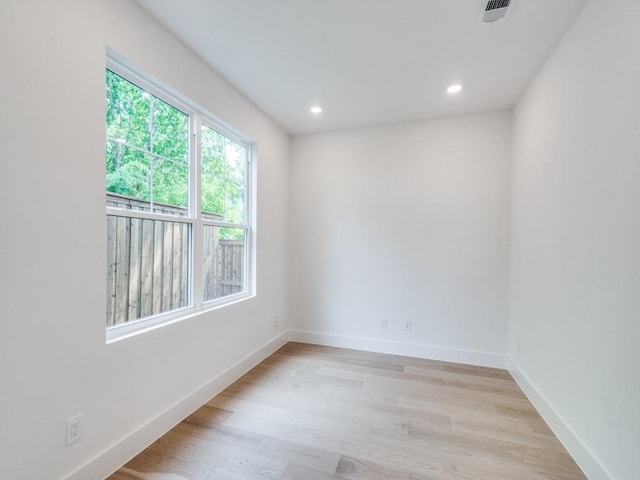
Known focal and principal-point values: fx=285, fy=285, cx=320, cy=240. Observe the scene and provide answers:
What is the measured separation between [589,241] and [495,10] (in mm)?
1459

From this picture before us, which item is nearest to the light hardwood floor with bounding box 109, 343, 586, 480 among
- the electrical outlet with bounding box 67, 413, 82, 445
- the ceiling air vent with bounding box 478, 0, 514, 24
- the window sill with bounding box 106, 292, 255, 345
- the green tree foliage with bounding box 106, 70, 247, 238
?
the electrical outlet with bounding box 67, 413, 82, 445

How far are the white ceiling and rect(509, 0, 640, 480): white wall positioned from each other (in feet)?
0.95

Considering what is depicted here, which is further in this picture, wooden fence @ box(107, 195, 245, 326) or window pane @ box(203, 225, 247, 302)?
window pane @ box(203, 225, 247, 302)

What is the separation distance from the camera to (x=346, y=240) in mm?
3525

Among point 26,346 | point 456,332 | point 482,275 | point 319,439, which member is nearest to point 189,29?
point 26,346

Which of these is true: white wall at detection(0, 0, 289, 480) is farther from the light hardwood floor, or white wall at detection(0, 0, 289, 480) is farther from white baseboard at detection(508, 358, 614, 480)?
white baseboard at detection(508, 358, 614, 480)

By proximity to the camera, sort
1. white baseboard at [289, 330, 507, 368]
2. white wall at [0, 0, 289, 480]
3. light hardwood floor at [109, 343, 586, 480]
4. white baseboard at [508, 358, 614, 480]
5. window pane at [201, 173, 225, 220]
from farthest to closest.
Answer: white baseboard at [289, 330, 507, 368] < window pane at [201, 173, 225, 220] < light hardwood floor at [109, 343, 586, 480] < white baseboard at [508, 358, 614, 480] < white wall at [0, 0, 289, 480]

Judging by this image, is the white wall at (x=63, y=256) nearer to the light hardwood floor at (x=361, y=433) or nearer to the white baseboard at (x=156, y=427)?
the white baseboard at (x=156, y=427)

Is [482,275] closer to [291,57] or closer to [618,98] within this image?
[618,98]

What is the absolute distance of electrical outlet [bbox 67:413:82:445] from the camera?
138cm

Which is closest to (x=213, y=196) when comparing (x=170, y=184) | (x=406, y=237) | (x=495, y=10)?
(x=170, y=184)

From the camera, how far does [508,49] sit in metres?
2.06

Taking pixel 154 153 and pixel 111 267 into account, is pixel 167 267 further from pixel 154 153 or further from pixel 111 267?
pixel 154 153

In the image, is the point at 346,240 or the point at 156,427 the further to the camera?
the point at 346,240
